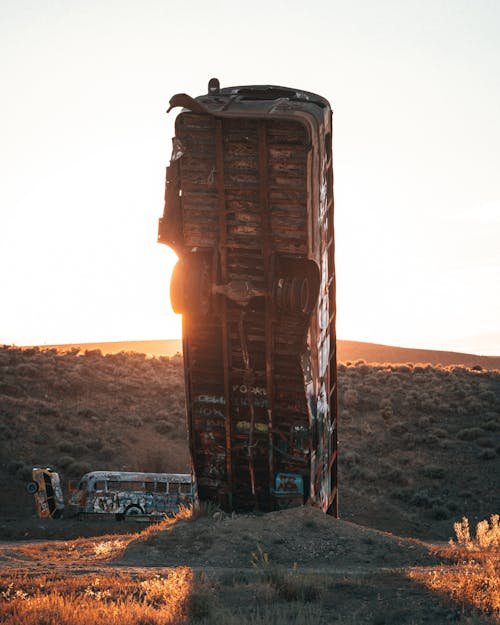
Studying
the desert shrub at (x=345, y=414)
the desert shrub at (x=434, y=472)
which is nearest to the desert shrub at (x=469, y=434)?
the desert shrub at (x=434, y=472)

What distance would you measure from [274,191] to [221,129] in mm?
1519

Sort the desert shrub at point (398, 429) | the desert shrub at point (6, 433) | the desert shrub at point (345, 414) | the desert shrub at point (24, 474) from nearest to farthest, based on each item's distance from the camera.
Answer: the desert shrub at point (24, 474) < the desert shrub at point (6, 433) < the desert shrub at point (398, 429) < the desert shrub at point (345, 414)

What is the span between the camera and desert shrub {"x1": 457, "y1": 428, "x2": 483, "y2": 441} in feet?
114

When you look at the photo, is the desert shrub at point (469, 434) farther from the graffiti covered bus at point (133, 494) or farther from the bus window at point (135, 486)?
the bus window at point (135, 486)

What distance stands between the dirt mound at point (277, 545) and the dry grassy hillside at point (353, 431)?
11.9m

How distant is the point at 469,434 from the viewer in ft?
114

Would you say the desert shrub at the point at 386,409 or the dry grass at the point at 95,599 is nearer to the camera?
the dry grass at the point at 95,599

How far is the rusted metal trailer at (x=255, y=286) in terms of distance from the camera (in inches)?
572

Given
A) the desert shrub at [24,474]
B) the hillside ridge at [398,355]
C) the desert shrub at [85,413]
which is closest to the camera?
the desert shrub at [24,474]

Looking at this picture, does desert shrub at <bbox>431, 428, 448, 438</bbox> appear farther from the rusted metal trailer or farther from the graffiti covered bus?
the rusted metal trailer

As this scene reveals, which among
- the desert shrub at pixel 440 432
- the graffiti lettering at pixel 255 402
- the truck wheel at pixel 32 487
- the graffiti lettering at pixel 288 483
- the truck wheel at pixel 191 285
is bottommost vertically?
the truck wheel at pixel 32 487

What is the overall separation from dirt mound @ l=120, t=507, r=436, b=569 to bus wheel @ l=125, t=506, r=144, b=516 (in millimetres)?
11099

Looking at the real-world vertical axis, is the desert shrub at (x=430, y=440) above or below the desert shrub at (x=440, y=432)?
below

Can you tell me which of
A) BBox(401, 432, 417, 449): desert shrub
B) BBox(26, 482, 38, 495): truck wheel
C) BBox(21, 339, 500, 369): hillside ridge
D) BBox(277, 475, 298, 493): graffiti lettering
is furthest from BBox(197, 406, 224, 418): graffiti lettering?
BBox(21, 339, 500, 369): hillside ridge
